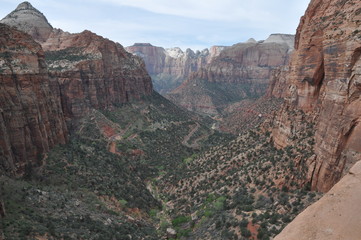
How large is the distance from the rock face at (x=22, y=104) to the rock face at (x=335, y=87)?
35.9 m

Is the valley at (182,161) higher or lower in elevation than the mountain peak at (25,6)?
lower

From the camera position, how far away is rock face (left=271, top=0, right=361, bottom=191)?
20.3 meters

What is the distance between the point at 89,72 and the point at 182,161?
37430 mm

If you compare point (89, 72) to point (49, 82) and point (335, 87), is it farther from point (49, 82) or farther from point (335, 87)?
point (335, 87)

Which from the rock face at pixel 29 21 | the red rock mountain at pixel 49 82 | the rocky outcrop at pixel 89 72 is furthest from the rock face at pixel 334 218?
the rock face at pixel 29 21

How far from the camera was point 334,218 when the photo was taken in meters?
11.0

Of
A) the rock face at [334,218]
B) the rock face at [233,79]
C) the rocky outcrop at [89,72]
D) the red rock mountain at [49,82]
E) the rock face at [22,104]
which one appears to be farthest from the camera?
the rock face at [233,79]

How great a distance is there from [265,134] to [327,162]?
72.6ft

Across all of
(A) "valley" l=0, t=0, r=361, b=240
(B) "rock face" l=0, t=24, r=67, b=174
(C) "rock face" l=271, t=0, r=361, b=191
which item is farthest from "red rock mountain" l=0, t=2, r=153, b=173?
(C) "rock face" l=271, t=0, r=361, b=191

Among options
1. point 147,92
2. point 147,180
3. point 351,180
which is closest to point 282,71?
point 147,92

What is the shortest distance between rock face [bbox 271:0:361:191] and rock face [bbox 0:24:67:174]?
35943mm

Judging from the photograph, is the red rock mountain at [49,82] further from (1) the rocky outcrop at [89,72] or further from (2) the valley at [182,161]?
(2) the valley at [182,161]

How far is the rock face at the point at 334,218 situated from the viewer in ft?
34.0

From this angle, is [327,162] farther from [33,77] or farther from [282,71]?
[282,71]
